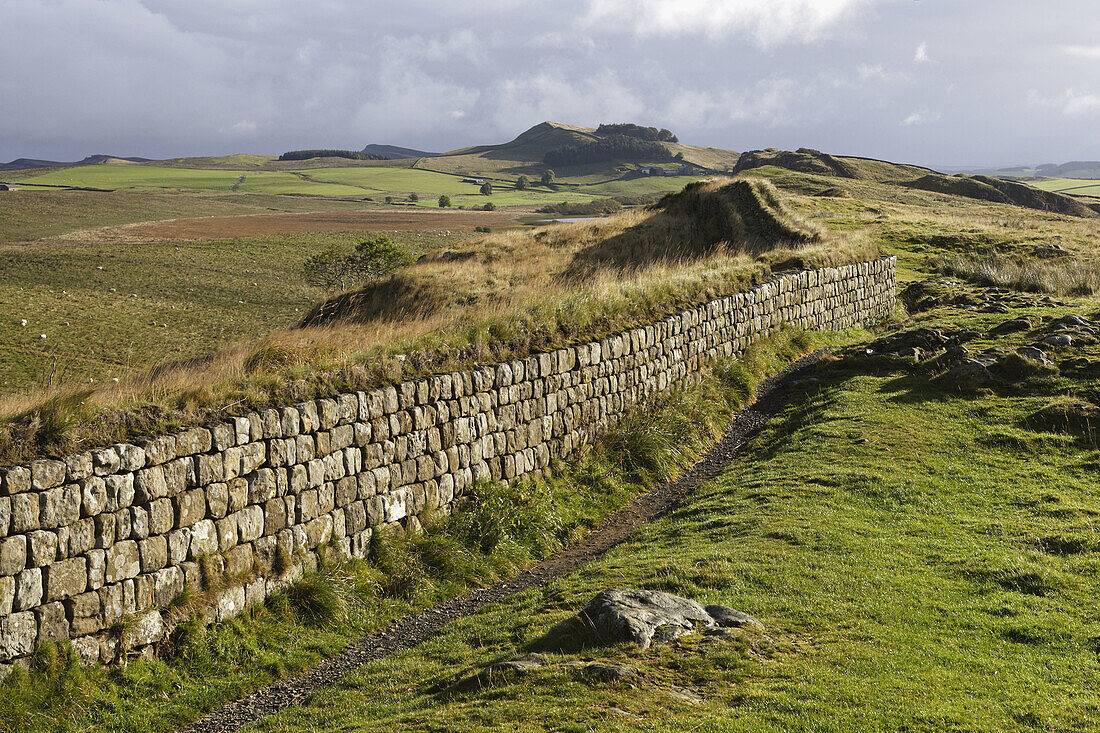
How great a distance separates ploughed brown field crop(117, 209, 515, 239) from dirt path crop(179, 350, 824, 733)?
91.8m

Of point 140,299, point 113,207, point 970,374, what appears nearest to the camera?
point 970,374

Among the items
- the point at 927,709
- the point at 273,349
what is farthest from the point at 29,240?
the point at 927,709

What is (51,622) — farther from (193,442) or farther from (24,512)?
(193,442)

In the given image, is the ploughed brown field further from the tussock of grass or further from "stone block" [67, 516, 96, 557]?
"stone block" [67, 516, 96, 557]

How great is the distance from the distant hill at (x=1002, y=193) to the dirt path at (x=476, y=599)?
83.3m

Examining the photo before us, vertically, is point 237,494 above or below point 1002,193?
below

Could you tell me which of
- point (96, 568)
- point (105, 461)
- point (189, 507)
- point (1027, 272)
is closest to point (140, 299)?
point (1027, 272)

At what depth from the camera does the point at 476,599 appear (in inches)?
379

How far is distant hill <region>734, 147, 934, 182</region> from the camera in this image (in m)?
101

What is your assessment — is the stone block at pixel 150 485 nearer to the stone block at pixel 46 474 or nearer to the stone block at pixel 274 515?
the stone block at pixel 46 474

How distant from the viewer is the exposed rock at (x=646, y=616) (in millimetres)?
6641

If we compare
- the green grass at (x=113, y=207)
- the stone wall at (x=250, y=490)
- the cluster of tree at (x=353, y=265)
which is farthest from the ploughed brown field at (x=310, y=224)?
the stone wall at (x=250, y=490)

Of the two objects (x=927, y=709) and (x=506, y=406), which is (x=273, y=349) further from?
(x=927, y=709)

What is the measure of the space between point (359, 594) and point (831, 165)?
105 meters
